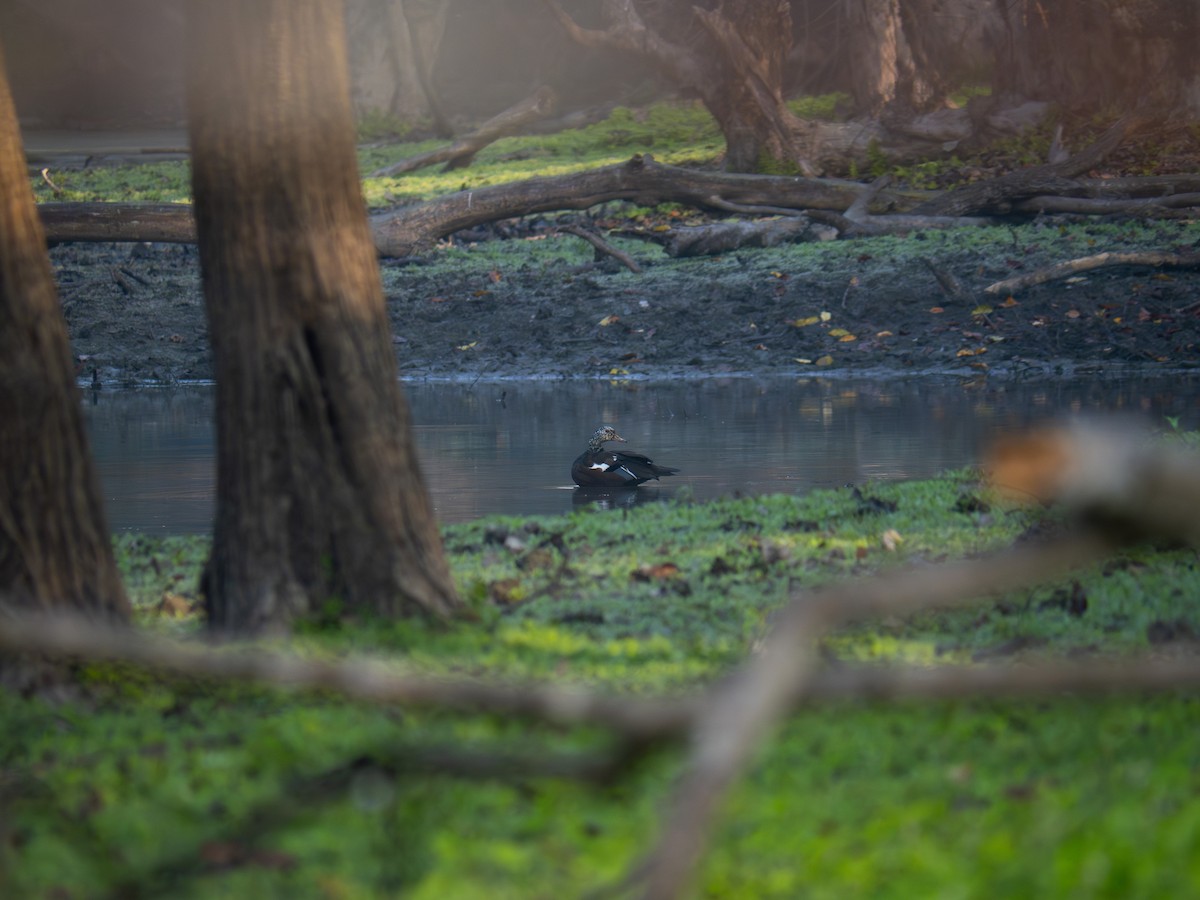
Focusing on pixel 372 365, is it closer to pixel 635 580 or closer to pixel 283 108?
pixel 283 108

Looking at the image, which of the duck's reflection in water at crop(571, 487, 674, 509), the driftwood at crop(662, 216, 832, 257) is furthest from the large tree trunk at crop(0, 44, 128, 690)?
the driftwood at crop(662, 216, 832, 257)

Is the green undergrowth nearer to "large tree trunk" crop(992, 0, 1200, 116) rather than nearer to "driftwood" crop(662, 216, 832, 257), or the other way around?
"driftwood" crop(662, 216, 832, 257)

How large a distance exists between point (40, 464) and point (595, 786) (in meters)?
2.34

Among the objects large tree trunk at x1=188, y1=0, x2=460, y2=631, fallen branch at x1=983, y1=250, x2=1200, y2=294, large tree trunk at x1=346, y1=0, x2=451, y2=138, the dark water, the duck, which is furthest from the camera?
large tree trunk at x1=346, y1=0, x2=451, y2=138

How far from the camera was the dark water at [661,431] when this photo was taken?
984 cm

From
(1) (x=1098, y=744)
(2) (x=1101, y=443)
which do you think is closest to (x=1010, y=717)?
(1) (x=1098, y=744)

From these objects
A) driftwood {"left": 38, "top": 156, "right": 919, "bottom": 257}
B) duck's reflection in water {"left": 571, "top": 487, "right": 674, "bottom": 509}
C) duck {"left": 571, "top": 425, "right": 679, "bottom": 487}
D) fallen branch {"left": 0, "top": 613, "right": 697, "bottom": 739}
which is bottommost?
duck's reflection in water {"left": 571, "top": 487, "right": 674, "bottom": 509}

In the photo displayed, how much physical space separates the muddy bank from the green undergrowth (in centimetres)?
997

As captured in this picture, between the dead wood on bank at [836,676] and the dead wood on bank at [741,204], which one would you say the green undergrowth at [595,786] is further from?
the dead wood on bank at [741,204]

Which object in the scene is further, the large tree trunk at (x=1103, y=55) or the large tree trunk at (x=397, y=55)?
the large tree trunk at (x=397, y=55)

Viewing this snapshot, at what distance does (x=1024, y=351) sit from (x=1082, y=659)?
37.1ft

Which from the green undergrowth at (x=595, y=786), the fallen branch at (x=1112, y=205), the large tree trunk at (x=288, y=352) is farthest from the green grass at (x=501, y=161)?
the green undergrowth at (x=595, y=786)

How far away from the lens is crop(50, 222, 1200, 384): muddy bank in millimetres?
15781

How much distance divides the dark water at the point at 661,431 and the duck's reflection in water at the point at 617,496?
43mm
